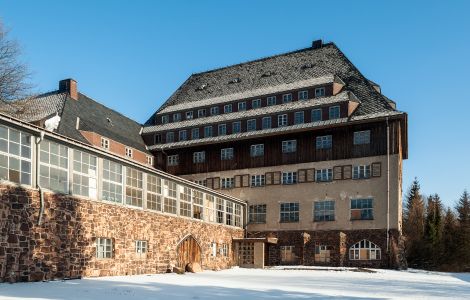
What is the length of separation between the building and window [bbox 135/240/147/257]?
14509 millimetres

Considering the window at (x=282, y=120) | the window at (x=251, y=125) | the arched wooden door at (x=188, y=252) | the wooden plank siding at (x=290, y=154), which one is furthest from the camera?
the window at (x=251, y=125)

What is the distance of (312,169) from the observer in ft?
126

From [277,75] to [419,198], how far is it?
134ft

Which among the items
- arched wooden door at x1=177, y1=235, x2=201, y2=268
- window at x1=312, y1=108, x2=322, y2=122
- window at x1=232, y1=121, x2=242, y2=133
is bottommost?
arched wooden door at x1=177, y1=235, x2=201, y2=268

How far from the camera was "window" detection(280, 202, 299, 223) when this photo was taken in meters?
38.8

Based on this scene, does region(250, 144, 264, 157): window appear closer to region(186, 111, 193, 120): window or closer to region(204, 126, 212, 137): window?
region(204, 126, 212, 137): window

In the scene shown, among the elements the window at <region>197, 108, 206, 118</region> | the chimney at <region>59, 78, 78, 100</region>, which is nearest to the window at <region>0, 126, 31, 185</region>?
the chimney at <region>59, 78, 78, 100</region>

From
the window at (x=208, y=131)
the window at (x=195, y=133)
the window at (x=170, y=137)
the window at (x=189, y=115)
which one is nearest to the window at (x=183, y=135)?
the window at (x=195, y=133)

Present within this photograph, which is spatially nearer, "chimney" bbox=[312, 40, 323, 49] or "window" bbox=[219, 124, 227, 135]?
"window" bbox=[219, 124, 227, 135]

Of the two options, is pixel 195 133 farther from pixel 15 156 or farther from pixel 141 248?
pixel 15 156

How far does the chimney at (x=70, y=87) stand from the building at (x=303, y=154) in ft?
30.6

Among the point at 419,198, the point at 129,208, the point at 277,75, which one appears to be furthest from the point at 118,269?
the point at 419,198

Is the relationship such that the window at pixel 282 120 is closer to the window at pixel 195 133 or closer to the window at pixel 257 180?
the window at pixel 257 180

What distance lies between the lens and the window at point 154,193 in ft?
82.9
